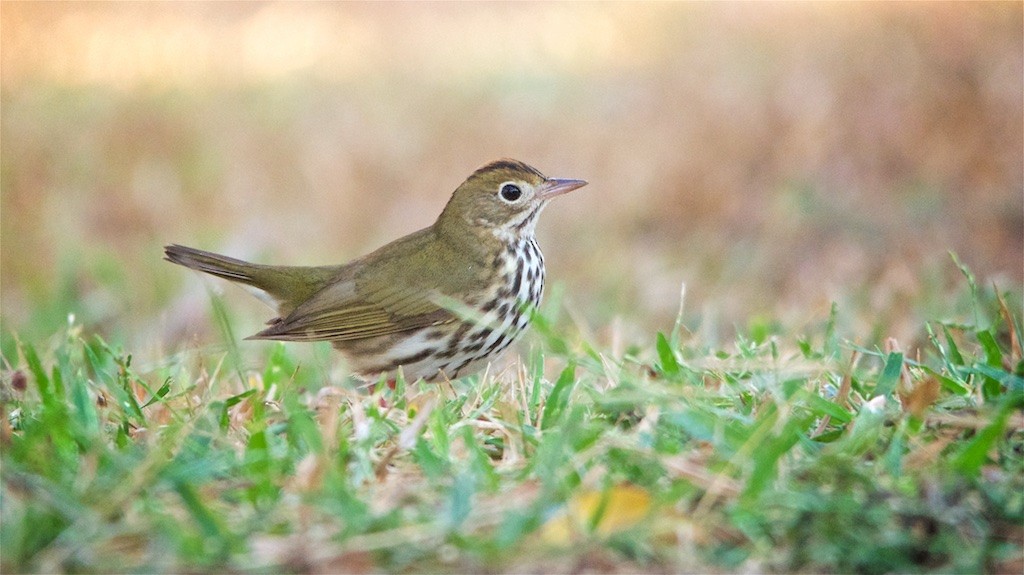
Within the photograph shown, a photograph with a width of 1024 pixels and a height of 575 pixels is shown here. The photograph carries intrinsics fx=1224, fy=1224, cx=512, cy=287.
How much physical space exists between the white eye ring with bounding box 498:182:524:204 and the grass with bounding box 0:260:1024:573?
152 cm

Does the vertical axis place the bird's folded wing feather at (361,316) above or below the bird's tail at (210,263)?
below

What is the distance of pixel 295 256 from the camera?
7719 millimetres

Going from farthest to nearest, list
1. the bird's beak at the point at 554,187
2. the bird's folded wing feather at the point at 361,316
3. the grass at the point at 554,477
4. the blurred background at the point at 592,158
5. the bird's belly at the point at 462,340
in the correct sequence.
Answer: the blurred background at the point at 592,158 < the bird's beak at the point at 554,187 < the bird's folded wing feather at the point at 361,316 < the bird's belly at the point at 462,340 < the grass at the point at 554,477

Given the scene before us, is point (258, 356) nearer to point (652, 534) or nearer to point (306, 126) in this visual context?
point (306, 126)

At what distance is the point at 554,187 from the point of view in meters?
4.91

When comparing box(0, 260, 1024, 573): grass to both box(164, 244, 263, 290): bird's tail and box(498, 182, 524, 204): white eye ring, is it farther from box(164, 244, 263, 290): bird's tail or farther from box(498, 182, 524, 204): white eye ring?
box(498, 182, 524, 204): white eye ring

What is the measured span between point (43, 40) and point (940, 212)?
7184mm

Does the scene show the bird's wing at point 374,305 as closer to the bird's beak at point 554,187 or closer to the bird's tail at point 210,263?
the bird's tail at point 210,263

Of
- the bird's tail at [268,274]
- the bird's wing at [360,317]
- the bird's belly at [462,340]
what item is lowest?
the bird's belly at [462,340]

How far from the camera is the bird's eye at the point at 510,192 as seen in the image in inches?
193

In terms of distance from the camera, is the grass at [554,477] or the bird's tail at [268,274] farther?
the bird's tail at [268,274]

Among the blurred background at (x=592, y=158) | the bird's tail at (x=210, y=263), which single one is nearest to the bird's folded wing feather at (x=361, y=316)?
the bird's tail at (x=210, y=263)

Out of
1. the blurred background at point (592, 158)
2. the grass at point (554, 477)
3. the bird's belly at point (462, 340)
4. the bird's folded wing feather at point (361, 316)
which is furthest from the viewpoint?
the blurred background at point (592, 158)

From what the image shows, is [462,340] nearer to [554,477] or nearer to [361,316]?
[361,316]
